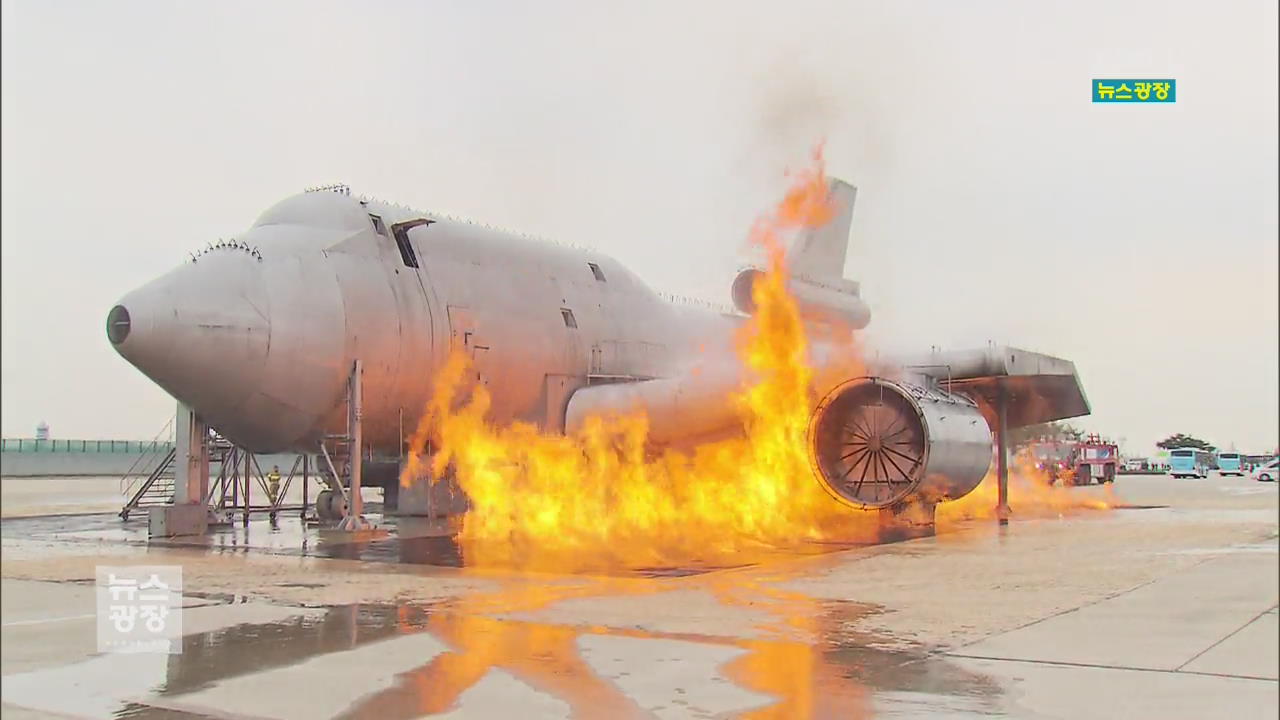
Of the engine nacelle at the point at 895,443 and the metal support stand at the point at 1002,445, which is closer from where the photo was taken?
the engine nacelle at the point at 895,443

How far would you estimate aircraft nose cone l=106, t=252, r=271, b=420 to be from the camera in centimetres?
1641

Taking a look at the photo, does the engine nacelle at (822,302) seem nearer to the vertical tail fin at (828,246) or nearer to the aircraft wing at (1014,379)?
the vertical tail fin at (828,246)

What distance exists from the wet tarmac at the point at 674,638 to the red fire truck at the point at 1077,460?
1531 inches

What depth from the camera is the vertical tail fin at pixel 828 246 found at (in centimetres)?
3117

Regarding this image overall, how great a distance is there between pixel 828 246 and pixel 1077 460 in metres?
30.4

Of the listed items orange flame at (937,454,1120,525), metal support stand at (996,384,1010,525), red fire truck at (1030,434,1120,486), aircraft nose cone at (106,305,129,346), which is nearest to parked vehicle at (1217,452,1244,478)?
metal support stand at (996,384,1010,525)

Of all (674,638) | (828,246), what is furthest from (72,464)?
(828,246)

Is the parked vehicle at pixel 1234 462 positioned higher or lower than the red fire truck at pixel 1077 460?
higher

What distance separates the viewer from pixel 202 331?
55.2ft

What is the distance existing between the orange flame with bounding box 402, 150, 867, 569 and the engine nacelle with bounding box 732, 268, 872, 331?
188 cm

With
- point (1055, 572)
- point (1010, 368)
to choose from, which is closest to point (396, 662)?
point (1055, 572)

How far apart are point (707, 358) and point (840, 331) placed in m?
5.23

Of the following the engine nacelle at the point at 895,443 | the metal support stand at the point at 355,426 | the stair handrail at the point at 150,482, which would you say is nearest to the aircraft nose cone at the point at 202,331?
the metal support stand at the point at 355,426

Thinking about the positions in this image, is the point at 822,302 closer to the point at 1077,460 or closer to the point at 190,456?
the point at 190,456
